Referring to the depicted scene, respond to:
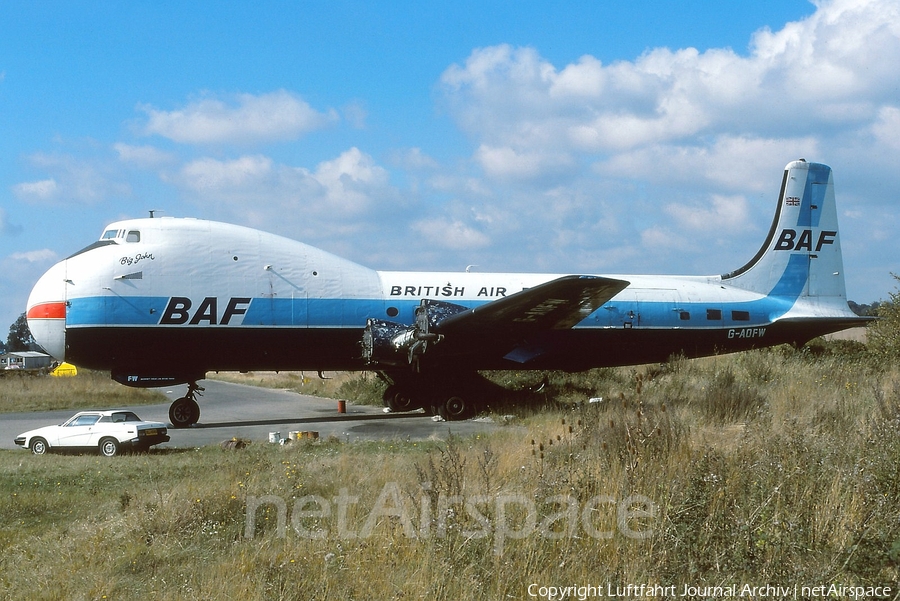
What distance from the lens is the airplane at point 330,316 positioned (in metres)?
18.6

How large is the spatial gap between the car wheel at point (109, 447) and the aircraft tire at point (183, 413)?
4.76m

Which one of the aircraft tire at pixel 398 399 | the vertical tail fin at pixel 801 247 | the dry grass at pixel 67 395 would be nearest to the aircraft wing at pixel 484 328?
the aircraft tire at pixel 398 399

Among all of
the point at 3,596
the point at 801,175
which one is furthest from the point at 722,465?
the point at 801,175

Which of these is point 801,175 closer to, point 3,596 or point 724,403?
point 724,403

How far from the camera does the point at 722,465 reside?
6.54 metres

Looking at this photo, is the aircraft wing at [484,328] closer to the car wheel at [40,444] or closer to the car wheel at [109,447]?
the car wheel at [109,447]

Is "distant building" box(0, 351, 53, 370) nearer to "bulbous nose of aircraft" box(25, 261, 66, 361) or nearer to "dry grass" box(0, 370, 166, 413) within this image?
"dry grass" box(0, 370, 166, 413)

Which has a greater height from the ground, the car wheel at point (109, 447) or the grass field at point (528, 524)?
the grass field at point (528, 524)

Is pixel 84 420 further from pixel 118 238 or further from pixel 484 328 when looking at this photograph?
pixel 484 328

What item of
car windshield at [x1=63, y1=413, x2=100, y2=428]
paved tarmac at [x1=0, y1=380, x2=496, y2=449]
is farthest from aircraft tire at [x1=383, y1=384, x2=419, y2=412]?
car windshield at [x1=63, y1=413, x2=100, y2=428]

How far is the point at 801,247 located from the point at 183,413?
1996cm

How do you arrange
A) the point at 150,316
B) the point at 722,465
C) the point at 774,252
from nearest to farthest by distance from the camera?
the point at 722,465 < the point at 150,316 < the point at 774,252

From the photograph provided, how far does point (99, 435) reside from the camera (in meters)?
15.3

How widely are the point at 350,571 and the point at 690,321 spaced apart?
17968 millimetres
